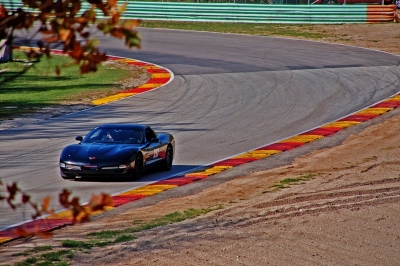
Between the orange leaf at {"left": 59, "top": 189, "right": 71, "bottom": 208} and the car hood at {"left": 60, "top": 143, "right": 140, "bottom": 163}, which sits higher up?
the orange leaf at {"left": 59, "top": 189, "right": 71, "bottom": 208}

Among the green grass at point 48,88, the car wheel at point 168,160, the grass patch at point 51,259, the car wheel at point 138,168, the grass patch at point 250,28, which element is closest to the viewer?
the grass patch at point 51,259

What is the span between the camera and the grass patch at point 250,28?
44.1 m

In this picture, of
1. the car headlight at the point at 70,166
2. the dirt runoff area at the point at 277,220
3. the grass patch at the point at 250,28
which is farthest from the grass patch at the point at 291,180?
the grass patch at the point at 250,28

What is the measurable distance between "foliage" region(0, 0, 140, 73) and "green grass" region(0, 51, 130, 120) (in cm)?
1996

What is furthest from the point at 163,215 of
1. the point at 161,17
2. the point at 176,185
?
the point at 161,17

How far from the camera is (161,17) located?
164 feet

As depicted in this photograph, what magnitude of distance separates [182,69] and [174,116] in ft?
31.5

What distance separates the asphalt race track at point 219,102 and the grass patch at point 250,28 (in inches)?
79.8

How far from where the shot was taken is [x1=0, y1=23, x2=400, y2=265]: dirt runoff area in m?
10.4

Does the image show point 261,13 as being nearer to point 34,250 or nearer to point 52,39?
point 34,250

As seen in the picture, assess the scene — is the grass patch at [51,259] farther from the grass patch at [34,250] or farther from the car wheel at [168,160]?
the car wheel at [168,160]

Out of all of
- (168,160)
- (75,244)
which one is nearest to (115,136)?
(168,160)

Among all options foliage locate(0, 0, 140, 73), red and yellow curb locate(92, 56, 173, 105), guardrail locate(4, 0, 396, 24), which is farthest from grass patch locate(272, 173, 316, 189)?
guardrail locate(4, 0, 396, 24)

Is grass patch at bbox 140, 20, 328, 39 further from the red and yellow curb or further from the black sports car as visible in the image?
the black sports car
